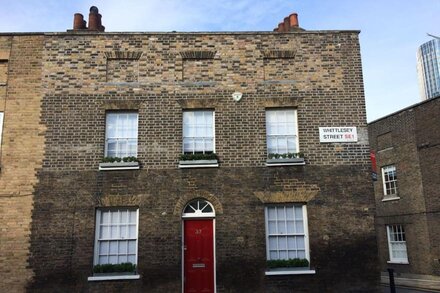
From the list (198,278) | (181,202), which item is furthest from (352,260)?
(181,202)

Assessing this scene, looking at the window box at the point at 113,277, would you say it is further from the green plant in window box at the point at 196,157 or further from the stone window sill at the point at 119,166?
the green plant in window box at the point at 196,157

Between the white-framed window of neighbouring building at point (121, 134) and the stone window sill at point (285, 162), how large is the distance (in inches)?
155

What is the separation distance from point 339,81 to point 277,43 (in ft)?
7.35

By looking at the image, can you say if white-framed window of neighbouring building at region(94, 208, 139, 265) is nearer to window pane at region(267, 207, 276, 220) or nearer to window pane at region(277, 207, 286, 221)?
window pane at region(267, 207, 276, 220)

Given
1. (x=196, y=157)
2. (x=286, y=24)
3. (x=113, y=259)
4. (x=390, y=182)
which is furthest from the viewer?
(x=390, y=182)

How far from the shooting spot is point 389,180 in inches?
929

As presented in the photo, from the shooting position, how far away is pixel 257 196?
11883 millimetres

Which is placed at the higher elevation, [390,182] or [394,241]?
[390,182]

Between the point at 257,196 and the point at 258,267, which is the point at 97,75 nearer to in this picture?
the point at 257,196

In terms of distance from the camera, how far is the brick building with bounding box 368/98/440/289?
20359 mm

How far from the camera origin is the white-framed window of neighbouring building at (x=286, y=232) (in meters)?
11.7

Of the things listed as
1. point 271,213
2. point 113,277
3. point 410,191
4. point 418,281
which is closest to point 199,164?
point 271,213

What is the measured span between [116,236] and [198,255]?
2.35 metres

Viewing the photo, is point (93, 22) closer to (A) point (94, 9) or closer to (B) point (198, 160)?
(A) point (94, 9)
